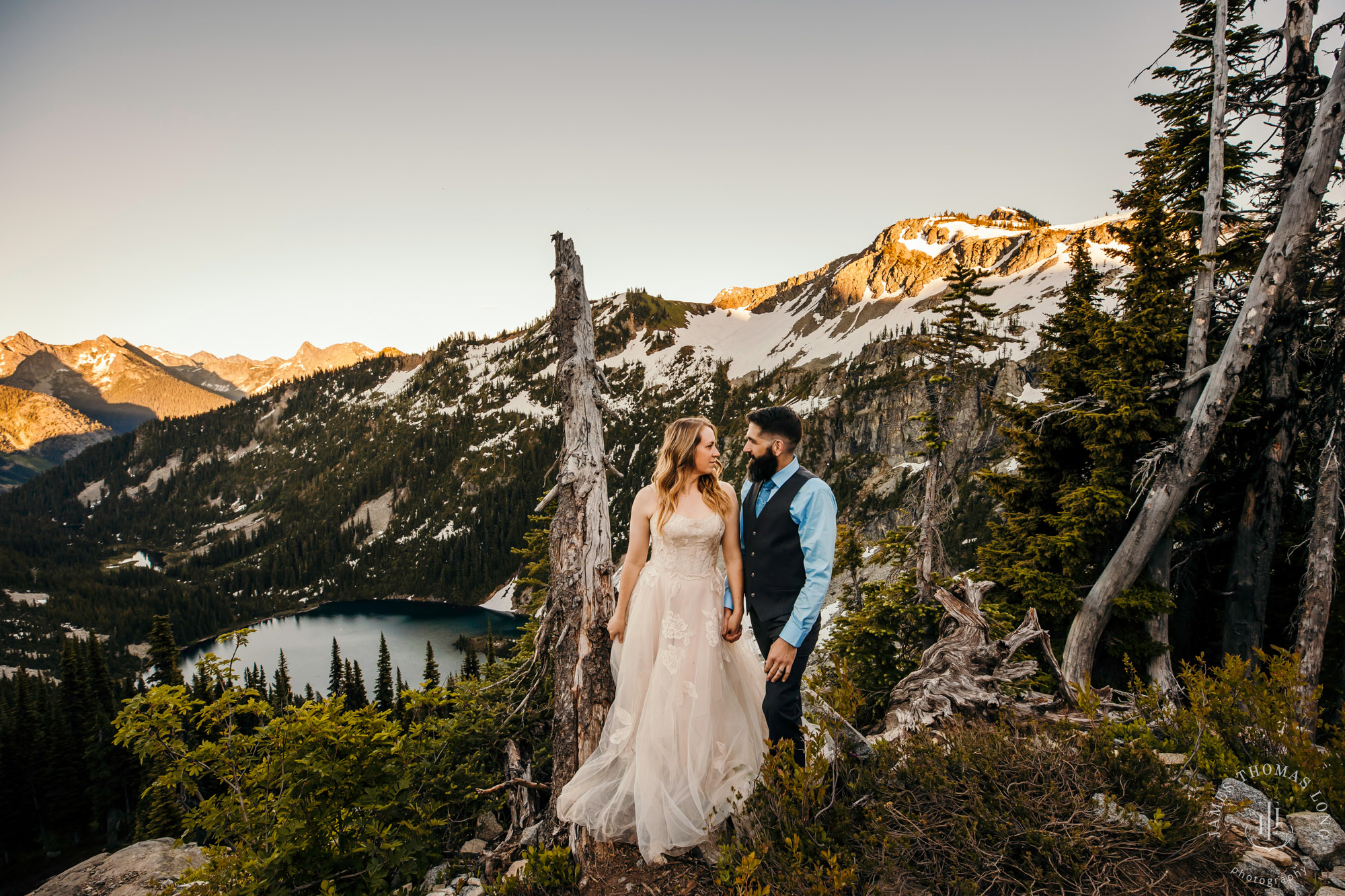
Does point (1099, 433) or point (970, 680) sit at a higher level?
point (1099, 433)

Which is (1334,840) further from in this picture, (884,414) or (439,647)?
(884,414)

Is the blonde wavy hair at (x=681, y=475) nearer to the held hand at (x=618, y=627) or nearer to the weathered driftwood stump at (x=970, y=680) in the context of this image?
the held hand at (x=618, y=627)

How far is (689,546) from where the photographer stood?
439 cm

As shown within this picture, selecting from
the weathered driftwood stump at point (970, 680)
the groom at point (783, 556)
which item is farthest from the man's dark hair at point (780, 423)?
the weathered driftwood stump at point (970, 680)

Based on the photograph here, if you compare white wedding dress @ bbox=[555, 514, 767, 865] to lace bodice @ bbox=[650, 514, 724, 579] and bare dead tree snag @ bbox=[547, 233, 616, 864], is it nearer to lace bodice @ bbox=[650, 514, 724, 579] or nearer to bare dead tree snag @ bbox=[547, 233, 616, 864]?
lace bodice @ bbox=[650, 514, 724, 579]

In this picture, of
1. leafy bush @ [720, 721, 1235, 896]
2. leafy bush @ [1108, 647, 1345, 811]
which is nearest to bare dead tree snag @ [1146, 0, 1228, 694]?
leafy bush @ [1108, 647, 1345, 811]

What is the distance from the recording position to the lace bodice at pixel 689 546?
430 cm

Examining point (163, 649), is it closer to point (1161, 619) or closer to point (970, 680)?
point (970, 680)

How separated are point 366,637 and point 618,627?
116m

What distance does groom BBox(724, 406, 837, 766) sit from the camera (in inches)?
151

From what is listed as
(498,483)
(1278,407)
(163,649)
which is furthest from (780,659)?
(498,483)

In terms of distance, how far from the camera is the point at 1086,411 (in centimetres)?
1094

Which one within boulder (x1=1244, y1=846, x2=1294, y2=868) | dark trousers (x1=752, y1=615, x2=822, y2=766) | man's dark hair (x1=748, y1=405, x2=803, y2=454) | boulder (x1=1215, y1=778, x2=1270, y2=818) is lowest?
boulder (x1=1215, y1=778, x2=1270, y2=818)

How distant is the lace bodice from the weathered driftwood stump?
8.37 feet
